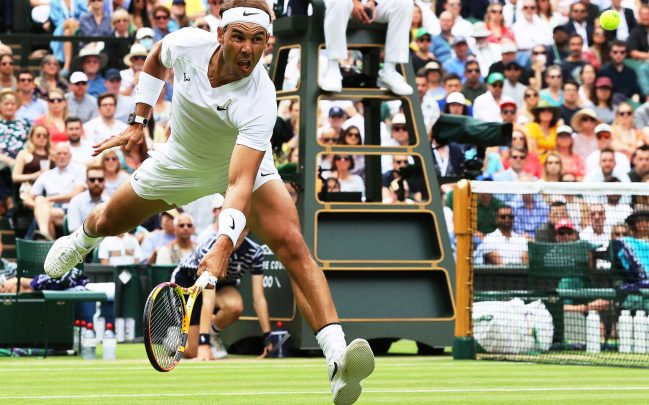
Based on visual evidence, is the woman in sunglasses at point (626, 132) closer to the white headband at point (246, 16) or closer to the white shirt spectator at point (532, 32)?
the white shirt spectator at point (532, 32)

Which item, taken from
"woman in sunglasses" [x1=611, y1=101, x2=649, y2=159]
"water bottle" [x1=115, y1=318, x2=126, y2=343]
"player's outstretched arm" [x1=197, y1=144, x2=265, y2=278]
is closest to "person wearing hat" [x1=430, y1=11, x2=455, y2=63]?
"woman in sunglasses" [x1=611, y1=101, x2=649, y2=159]

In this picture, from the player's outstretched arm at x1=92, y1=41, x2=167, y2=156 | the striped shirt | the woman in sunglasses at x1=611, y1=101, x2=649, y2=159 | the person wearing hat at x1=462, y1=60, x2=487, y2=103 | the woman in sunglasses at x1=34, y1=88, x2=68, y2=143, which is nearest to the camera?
the player's outstretched arm at x1=92, y1=41, x2=167, y2=156

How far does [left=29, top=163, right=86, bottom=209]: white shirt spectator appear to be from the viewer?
57.8 ft

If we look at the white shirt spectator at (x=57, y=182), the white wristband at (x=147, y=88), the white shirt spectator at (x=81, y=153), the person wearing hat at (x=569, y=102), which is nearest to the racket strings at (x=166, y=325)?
the white wristband at (x=147, y=88)

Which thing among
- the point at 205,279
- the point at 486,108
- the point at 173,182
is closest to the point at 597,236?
the point at 486,108

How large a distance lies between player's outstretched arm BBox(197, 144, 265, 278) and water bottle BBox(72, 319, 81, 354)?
7.76 metres

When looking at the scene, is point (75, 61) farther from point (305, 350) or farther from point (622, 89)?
point (622, 89)

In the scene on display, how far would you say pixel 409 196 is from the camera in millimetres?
19594

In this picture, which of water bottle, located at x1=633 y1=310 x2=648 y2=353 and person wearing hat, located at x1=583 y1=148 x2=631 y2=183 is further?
person wearing hat, located at x1=583 y1=148 x2=631 y2=183

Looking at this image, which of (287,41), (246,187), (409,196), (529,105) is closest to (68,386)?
(246,187)

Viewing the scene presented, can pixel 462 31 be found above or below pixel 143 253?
above

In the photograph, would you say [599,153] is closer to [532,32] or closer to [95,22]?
[532,32]

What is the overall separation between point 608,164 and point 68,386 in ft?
34.1

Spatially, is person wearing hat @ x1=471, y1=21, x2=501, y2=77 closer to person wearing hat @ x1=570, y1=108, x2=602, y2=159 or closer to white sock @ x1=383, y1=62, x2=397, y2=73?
person wearing hat @ x1=570, y1=108, x2=602, y2=159
